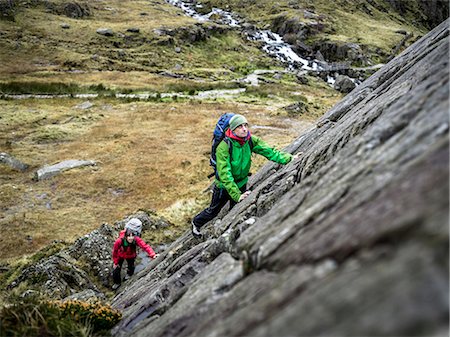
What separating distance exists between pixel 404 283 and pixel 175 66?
10717cm

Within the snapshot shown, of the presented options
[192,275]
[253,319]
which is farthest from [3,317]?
[253,319]

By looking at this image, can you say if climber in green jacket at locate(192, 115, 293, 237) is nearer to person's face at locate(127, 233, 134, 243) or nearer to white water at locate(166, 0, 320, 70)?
person's face at locate(127, 233, 134, 243)

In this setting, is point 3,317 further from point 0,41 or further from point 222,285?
point 0,41

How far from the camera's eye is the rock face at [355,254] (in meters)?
3.34

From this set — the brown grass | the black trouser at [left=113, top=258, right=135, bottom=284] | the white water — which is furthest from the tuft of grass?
the white water

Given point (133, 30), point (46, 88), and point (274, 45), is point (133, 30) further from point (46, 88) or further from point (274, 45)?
point (46, 88)

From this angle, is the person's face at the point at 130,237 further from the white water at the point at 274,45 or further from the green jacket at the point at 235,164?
the white water at the point at 274,45

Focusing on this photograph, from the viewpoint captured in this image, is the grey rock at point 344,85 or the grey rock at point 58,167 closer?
the grey rock at point 58,167

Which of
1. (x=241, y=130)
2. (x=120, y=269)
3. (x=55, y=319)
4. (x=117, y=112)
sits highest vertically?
(x=241, y=130)

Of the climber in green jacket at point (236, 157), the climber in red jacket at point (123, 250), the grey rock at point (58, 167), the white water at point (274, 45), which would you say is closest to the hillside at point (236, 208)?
the grey rock at point (58, 167)

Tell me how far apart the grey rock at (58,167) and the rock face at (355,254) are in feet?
92.5

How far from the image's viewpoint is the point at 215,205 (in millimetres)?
13008

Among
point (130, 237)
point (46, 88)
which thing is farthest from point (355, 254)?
point (46, 88)

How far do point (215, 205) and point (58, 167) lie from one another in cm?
2621
